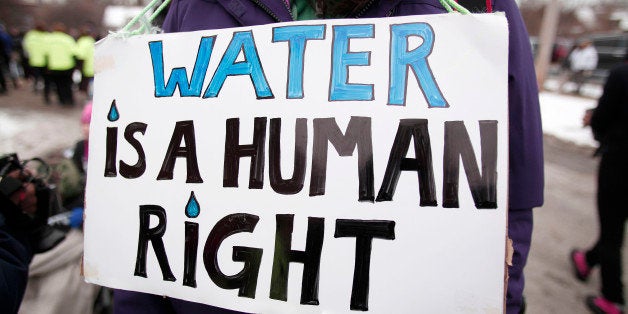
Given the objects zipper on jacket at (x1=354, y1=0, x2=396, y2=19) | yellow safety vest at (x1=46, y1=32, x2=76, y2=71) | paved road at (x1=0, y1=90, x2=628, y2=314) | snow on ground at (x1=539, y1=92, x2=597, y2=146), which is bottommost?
paved road at (x1=0, y1=90, x2=628, y2=314)

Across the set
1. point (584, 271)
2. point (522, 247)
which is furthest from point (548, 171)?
point (522, 247)

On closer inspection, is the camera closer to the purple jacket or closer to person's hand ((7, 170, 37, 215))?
person's hand ((7, 170, 37, 215))

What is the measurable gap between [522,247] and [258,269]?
59cm

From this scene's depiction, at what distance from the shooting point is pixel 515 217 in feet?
2.73

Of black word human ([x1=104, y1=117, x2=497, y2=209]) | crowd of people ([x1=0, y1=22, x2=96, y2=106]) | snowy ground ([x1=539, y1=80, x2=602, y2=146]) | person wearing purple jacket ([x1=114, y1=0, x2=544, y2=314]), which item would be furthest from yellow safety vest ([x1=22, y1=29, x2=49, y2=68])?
snowy ground ([x1=539, y1=80, x2=602, y2=146])

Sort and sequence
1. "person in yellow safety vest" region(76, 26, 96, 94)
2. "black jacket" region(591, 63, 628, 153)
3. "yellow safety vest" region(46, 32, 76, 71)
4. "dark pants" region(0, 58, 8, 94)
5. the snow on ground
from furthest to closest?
"dark pants" region(0, 58, 8, 94) → "person in yellow safety vest" region(76, 26, 96, 94) → "yellow safety vest" region(46, 32, 76, 71) → the snow on ground → "black jacket" region(591, 63, 628, 153)

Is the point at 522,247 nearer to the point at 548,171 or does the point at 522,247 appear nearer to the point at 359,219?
the point at 359,219

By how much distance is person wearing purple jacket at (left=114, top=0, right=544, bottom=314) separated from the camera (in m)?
0.80

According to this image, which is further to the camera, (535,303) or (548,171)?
(548,171)

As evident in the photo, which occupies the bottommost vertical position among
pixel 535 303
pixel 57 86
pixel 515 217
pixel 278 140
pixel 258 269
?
pixel 535 303

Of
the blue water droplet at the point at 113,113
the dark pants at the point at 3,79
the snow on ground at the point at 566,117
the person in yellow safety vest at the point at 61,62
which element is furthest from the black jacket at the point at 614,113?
the dark pants at the point at 3,79

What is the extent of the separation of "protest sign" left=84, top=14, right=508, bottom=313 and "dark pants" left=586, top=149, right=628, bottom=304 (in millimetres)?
2119

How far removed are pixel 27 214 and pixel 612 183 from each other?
9.41 ft

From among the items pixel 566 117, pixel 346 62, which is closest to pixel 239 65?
pixel 346 62
